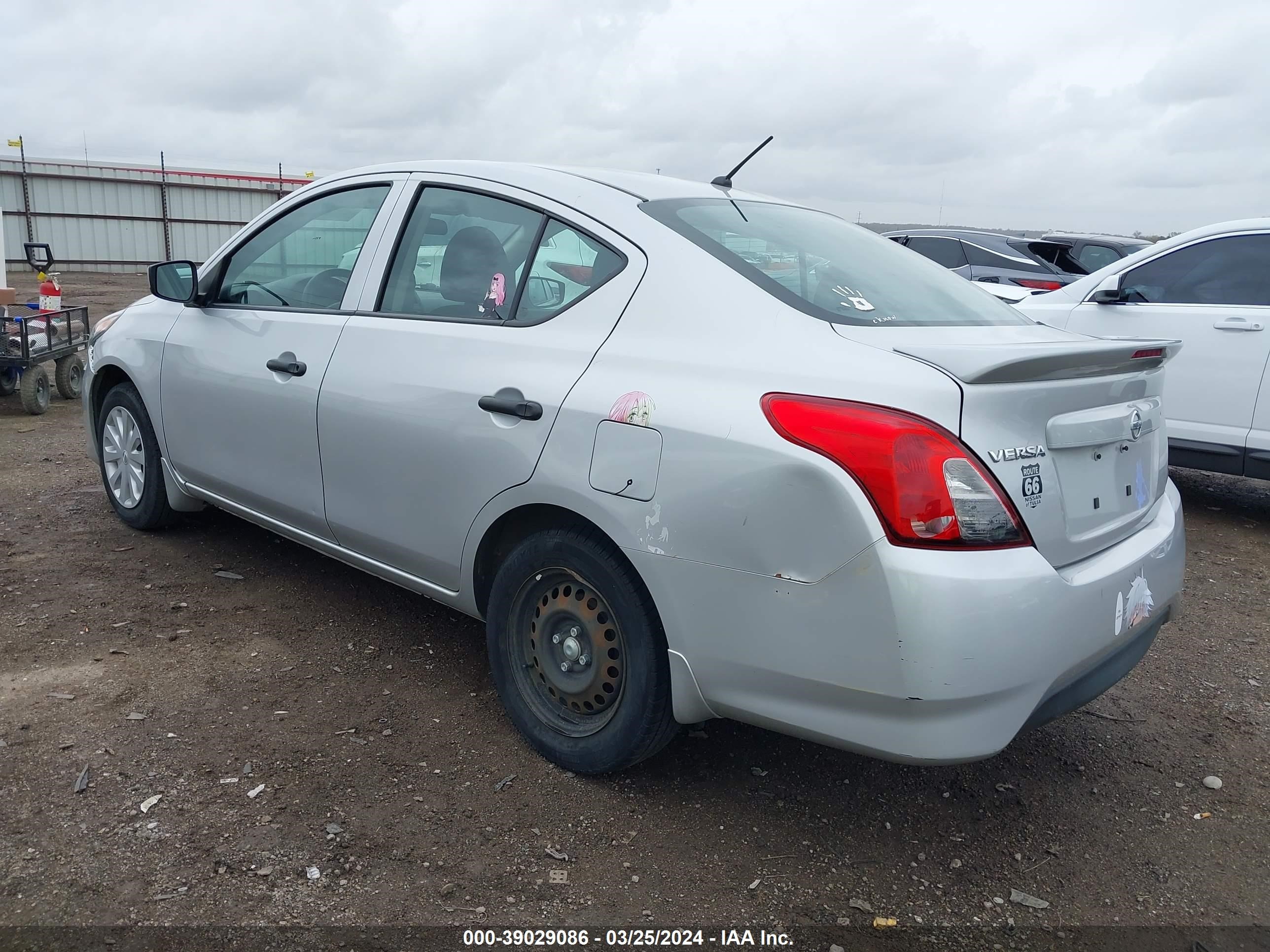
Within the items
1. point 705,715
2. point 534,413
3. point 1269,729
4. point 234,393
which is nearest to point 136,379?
point 234,393

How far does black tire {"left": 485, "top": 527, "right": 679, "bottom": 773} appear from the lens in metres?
2.58

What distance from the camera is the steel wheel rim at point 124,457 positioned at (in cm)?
460

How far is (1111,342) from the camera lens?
259 centimetres

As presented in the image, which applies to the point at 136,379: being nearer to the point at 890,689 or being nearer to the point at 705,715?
the point at 705,715

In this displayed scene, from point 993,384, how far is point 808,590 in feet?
1.98

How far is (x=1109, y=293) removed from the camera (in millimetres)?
6141

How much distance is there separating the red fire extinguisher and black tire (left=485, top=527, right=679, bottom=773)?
24.8ft

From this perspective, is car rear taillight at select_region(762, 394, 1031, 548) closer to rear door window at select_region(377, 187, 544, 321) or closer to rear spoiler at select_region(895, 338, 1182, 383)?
rear spoiler at select_region(895, 338, 1182, 383)

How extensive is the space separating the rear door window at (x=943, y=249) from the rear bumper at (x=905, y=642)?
31.5 feet

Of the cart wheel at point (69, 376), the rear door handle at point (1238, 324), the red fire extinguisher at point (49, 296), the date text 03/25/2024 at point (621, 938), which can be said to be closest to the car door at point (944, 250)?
the rear door handle at point (1238, 324)

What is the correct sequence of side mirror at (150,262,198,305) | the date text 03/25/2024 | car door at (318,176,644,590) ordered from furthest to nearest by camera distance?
side mirror at (150,262,198,305), car door at (318,176,644,590), the date text 03/25/2024

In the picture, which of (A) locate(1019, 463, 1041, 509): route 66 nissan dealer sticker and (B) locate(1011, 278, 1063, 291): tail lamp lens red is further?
(B) locate(1011, 278, 1063, 291): tail lamp lens red

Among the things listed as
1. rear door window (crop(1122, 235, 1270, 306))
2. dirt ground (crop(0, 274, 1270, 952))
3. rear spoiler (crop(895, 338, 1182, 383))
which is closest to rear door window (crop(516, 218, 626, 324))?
rear spoiler (crop(895, 338, 1182, 383))

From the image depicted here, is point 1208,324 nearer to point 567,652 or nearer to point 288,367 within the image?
point 567,652
